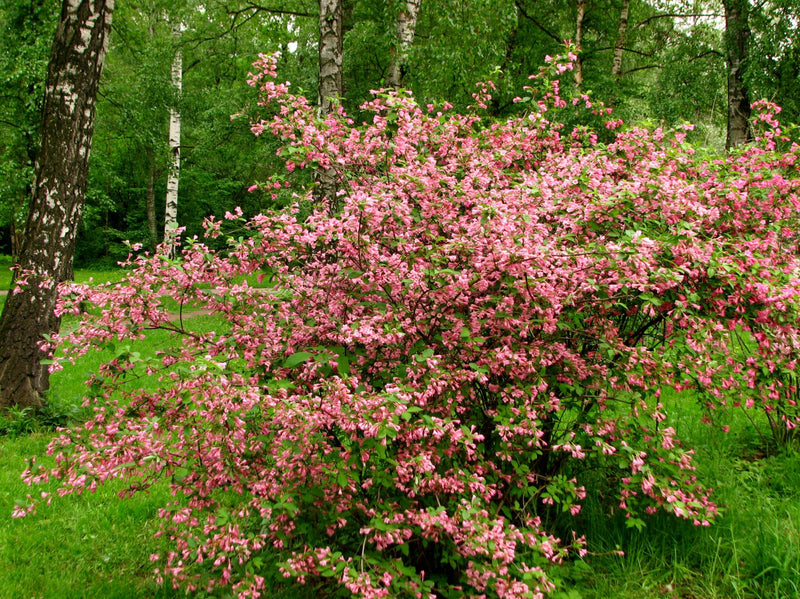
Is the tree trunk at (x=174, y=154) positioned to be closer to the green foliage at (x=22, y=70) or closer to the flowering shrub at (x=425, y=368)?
the green foliage at (x=22, y=70)

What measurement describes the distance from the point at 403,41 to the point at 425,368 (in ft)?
25.0

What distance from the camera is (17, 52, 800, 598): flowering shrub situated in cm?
252

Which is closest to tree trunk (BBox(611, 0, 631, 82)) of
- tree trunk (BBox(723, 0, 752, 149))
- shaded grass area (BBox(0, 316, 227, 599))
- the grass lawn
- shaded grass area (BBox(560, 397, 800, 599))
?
tree trunk (BBox(723, 0, 752, 149))

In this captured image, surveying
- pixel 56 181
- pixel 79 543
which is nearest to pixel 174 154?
pixel 56 181

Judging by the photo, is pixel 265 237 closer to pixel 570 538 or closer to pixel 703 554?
pixel 570 538

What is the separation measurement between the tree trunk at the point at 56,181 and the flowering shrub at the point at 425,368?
3317 mm

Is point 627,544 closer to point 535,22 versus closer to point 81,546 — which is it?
point 81,546

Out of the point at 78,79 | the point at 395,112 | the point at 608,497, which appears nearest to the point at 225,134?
the point at 78,79

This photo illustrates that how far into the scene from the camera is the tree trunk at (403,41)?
28.6 ft

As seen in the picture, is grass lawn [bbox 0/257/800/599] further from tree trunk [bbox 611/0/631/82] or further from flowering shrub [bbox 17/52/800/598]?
tree trunk [bbox 611/0/631/82]

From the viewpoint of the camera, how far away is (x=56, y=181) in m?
5.82

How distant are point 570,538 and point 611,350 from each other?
4.86 ft

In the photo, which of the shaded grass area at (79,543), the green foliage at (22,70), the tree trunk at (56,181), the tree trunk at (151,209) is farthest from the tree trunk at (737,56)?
the tree trunk at (151,209)

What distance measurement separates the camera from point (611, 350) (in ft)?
9.21
